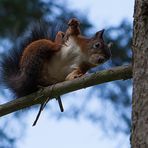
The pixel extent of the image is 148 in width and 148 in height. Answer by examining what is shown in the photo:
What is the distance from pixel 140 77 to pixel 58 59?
0.89m

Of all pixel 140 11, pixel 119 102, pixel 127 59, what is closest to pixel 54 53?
pixel 140 11

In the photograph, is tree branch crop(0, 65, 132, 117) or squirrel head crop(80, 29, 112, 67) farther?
squirrel head crop(80, 29, 112, 67)

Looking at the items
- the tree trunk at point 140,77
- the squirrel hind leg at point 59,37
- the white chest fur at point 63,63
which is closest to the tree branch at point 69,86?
the tree trunk at point 140,77

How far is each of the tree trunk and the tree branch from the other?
6.8 inches

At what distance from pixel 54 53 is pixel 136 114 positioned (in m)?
0.95

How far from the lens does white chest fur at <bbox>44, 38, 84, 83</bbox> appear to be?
9.57 feet

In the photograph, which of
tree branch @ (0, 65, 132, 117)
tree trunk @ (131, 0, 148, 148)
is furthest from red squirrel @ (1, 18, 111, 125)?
tree trunk @ (131, 0, 148, 148)

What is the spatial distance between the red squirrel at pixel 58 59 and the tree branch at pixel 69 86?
253mm

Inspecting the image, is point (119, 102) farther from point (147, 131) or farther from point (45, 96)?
point (147, 131)

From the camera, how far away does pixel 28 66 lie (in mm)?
2875

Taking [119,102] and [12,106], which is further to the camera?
[119,102]

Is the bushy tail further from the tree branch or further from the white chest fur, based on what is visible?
the tree branch

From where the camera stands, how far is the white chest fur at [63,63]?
2918 mm

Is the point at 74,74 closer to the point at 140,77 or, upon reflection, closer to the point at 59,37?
the point at 59,37
